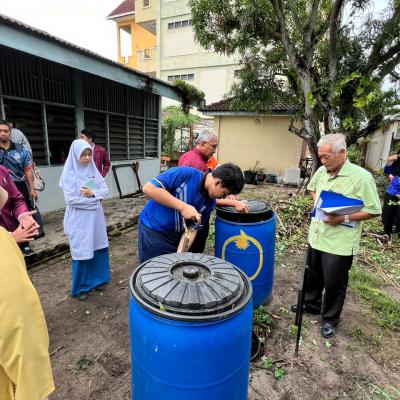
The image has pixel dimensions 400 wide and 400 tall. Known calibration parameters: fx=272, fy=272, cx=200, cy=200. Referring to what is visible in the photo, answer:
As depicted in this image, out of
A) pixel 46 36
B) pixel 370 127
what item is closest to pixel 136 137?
pixel 46 36

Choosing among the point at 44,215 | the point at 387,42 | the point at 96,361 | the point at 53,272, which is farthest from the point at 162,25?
the point at 96,361

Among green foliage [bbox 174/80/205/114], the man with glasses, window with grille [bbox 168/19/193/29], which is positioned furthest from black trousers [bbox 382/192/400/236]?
window with grille [bbox 168/19/193/29]

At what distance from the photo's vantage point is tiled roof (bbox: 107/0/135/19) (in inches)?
933

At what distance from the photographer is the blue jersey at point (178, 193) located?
6.76ft

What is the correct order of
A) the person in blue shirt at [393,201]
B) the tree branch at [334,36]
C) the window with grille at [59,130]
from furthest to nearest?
the tree branch at [334,36], the window with grille at [59,130], the person in blue shirt at [393,201]

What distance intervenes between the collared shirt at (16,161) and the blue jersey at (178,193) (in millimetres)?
2503

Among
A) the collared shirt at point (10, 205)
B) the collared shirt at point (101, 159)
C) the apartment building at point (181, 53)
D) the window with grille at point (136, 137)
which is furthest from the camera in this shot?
the apartment building at point (181, 53)

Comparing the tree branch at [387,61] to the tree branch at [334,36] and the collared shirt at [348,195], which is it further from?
the collared shirt at [348,195]

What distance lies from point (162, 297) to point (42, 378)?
0.56 m

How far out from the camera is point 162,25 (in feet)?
67.5

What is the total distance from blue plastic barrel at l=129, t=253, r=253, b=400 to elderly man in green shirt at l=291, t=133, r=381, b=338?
1392mm

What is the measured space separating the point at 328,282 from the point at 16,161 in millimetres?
3999

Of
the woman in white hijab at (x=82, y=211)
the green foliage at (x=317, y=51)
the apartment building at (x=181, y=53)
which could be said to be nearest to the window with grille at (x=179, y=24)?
the apartment building at (x=181, y=53)

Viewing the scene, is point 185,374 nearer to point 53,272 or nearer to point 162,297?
point 162,297
